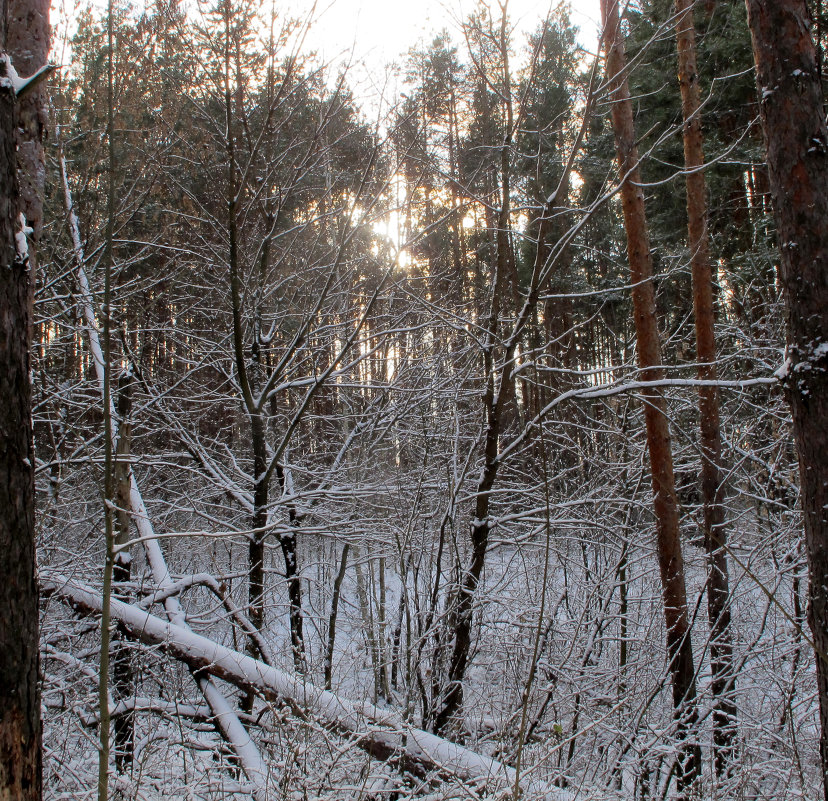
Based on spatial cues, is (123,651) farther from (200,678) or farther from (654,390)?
(654,390)

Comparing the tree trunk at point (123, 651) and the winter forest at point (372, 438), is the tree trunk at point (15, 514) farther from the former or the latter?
the tree trunk at point (123, 651)

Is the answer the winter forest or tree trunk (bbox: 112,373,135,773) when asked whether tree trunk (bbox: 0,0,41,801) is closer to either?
the winter forest

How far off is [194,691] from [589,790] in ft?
14.1

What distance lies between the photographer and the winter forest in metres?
2.75

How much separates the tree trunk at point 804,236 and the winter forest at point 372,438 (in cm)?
2

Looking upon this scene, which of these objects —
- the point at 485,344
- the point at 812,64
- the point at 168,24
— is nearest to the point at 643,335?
the point at 485,344

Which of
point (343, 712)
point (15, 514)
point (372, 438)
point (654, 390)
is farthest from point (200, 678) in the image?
point (654, 390)

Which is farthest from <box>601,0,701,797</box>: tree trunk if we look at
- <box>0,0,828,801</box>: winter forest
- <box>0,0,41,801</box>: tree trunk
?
<box>0,0,41,801</box>: tree trunk

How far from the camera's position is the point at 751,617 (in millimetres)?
6957

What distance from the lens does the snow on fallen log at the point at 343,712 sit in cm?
307

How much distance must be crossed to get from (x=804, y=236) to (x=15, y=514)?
343cm

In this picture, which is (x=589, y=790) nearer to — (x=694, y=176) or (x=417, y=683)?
(x=417, y=683)

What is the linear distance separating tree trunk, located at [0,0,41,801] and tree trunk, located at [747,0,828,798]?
3.13 metres

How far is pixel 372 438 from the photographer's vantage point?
7195 millimetres
